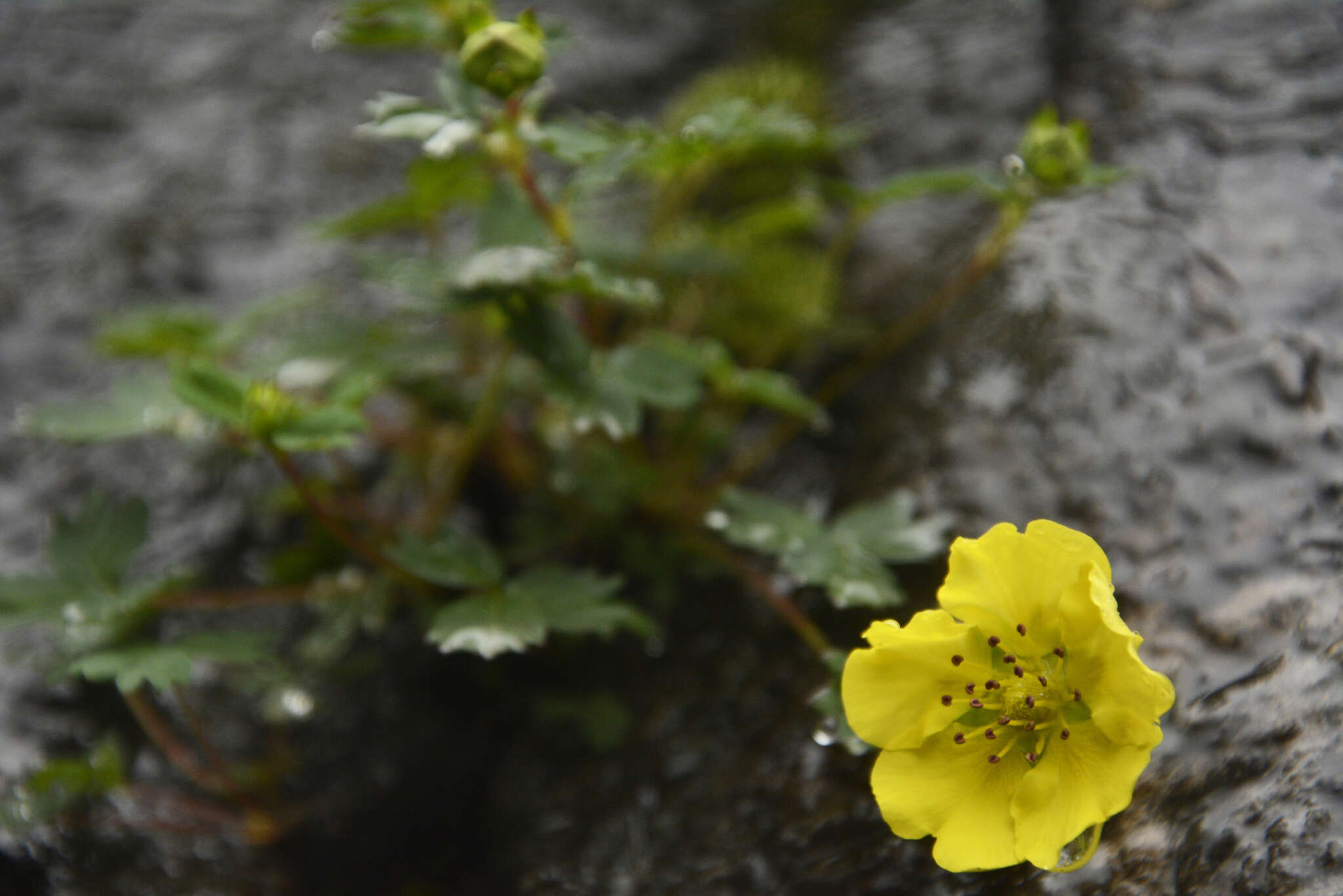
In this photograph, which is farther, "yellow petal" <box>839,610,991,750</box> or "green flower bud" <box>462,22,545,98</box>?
"green flower bud" <box>462,22,545,98</box>

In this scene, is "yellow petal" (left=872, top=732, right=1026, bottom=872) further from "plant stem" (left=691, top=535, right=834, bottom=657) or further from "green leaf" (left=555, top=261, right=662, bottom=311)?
"green leaf" (left=555, top=261, right=662, bottom=311)

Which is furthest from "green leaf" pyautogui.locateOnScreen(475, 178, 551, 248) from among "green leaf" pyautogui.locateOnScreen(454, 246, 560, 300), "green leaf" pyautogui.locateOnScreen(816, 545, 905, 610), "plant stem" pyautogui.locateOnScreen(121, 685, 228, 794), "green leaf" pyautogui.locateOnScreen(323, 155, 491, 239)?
"plant stem" pyautogui.locateOnScreen(121, 685, 228, 794)

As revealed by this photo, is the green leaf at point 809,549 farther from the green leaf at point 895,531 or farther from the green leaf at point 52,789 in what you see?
the green leaf at point 52,789

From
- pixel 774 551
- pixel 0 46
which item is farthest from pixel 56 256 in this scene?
pixel 774 551

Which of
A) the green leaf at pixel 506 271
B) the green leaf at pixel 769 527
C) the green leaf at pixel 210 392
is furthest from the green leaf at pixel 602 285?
the green leaf at pixel 210 392

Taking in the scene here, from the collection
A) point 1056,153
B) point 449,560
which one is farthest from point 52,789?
point 1056,153

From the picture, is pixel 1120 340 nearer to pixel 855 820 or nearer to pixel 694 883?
pixel 855 820
